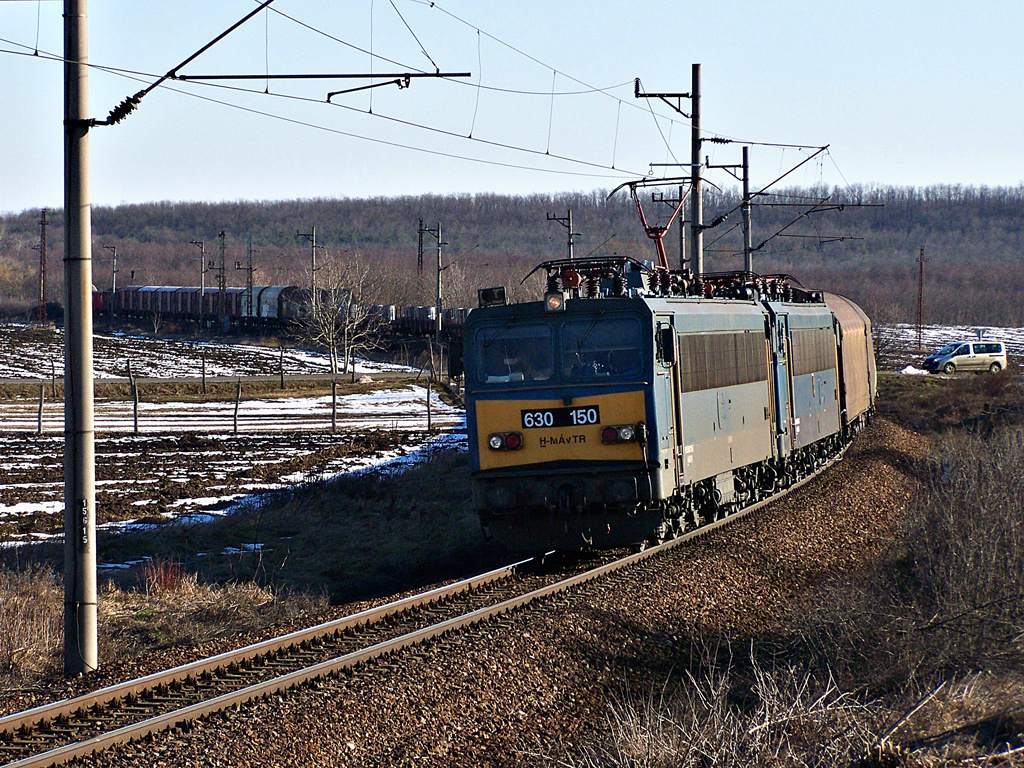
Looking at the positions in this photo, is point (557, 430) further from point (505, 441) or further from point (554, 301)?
point (554, 301)

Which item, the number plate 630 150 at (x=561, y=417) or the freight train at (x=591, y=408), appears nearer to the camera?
the freight train at (x=591, y=408)

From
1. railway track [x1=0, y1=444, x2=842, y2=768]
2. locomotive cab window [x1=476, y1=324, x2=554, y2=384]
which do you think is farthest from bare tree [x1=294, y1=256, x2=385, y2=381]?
railway track [x1=0, y1=444, x2=842, y2=768]

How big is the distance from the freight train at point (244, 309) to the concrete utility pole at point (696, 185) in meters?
41.8

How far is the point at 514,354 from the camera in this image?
535 inches

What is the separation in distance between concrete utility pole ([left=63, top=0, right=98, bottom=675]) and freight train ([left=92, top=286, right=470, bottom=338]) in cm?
5641

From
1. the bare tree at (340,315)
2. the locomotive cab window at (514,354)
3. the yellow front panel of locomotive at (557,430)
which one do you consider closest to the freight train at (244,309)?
the bare tree at (340,315)

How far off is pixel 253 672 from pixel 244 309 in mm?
A: 77039

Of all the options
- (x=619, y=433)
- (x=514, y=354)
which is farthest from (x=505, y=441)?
(x=619, y=433)

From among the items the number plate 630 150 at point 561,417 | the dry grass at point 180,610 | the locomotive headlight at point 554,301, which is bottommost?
the dry grass at point 180,610

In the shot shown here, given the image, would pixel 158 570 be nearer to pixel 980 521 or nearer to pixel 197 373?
pixel 980 521

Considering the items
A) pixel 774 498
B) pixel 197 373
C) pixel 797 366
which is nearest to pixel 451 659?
pixel 774 498

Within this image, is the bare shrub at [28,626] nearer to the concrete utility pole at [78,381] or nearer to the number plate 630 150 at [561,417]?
the concrete utility pole at [78,381]

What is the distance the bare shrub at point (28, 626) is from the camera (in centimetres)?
977

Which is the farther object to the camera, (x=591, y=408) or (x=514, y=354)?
(x=514, y=354)
